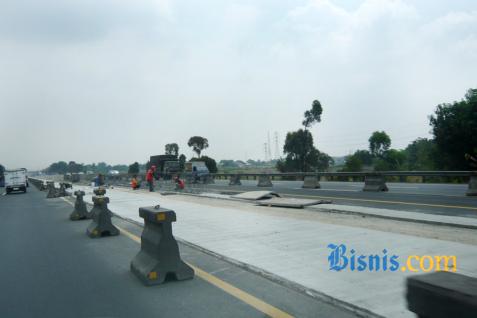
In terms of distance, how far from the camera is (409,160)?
98.0 m

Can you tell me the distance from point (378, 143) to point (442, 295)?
84.2 meters

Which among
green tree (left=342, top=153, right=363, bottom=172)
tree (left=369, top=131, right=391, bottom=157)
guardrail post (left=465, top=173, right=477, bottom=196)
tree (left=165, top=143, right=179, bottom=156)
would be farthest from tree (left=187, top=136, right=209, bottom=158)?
guardrail post (left=465, top=173, right=477, bottom=196)

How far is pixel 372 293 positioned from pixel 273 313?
1.35m

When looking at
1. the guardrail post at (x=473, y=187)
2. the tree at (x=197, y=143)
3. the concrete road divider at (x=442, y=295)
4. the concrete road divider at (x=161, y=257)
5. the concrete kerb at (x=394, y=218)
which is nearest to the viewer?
the concrete road divider at (x=442, y=295)

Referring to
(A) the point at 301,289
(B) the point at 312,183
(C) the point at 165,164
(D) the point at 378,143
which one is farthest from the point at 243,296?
(D) the point at 378,143

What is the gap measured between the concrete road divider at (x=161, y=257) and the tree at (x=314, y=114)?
186ft

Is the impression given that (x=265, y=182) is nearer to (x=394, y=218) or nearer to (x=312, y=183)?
(x=312, y=183)

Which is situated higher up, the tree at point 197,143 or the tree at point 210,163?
the tree at point 197,143

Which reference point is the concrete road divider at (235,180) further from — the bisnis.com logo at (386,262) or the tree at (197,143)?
the tree at (197,143)

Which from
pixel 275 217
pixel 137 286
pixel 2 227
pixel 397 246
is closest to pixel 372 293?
pixel 397 246

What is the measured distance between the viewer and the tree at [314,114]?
203ft

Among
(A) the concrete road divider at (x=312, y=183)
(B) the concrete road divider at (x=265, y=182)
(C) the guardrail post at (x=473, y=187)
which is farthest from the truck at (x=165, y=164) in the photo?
(C) the guardrail post at (x=473, y=187)

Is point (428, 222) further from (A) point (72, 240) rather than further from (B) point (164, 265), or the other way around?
(A) point (72, 240)

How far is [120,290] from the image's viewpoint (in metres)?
6.63
